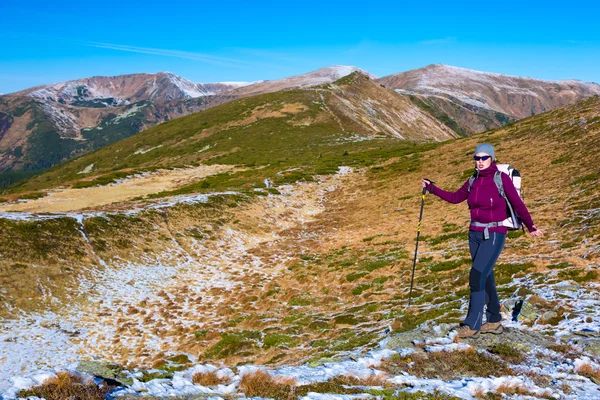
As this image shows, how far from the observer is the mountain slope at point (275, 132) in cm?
9019

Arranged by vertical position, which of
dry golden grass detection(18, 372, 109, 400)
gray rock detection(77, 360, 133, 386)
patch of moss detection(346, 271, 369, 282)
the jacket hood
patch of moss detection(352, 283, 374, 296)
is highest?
the jacket hood

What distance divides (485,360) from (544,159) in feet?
110

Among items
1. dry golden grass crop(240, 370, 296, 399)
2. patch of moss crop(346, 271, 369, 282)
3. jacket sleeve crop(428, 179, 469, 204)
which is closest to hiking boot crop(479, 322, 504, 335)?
jacket sleeve crop(428, 179, 469, 204)

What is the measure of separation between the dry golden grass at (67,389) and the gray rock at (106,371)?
67 centimetres

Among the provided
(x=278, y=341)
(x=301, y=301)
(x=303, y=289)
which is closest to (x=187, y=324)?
(x=278, y=341)

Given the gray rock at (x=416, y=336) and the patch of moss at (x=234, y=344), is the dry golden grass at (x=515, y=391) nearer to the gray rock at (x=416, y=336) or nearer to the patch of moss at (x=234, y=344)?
the gray rock at (x=416, y=336)

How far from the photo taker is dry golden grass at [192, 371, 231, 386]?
28.0ft

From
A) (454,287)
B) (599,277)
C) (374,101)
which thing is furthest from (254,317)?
(374,101)

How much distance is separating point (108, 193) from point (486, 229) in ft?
151

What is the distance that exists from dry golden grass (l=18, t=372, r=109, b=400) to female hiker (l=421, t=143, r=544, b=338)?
9.09 metres

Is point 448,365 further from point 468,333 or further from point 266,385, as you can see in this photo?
point 266,385

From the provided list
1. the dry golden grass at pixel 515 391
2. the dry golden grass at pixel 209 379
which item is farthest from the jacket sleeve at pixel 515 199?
the dry golden grass at pixel 209 379

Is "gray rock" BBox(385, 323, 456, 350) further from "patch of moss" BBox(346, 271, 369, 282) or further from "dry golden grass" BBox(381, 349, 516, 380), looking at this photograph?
"patch of moss" BBox(346, 271, 369, 282)

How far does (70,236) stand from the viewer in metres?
24.6
